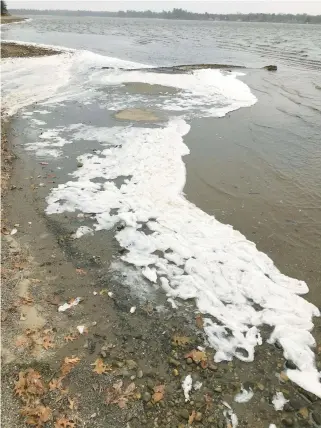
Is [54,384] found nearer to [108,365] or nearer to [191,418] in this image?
[108,365]

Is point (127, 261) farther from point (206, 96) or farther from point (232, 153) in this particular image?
point (206, 96)

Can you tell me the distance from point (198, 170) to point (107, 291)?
18.3ft

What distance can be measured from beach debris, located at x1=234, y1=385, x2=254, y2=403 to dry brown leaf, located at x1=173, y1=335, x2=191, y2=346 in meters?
0.94

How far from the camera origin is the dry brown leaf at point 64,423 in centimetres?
354

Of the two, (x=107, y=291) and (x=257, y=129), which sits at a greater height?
(x=257, y=129)

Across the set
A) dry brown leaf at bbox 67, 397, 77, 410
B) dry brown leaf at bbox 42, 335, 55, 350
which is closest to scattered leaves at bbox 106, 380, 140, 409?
dry brown leaf at bbox 67, 397, 77, 410

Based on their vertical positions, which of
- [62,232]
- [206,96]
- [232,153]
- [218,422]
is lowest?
[218,422]

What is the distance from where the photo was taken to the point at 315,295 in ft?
18.4

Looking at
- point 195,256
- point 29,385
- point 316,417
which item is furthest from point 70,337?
point 316,417

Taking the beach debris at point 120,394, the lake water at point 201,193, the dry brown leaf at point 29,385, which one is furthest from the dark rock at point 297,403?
the dry brown leaf at point 29,385

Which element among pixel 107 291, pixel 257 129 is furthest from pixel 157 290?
pixel 257 129

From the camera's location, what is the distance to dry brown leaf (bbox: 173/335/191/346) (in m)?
4.60

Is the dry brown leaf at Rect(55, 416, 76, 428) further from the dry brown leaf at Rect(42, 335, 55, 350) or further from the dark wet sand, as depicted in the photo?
A: the dark wet sand

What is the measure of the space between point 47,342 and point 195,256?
10.2 ft
